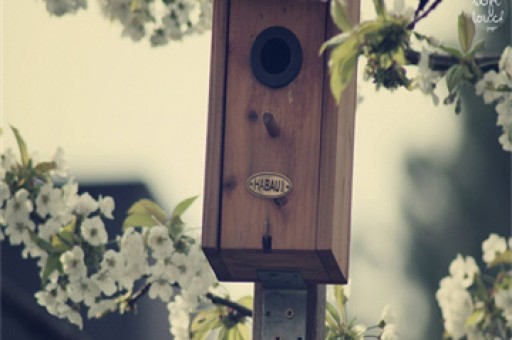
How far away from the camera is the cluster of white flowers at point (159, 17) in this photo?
6.11 m

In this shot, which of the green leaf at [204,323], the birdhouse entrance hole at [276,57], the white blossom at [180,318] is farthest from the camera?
the white blossom at [180,318]

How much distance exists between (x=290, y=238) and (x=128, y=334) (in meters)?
9.92

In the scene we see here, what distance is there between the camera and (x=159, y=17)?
20.1ft

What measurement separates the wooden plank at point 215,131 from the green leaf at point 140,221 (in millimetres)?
565

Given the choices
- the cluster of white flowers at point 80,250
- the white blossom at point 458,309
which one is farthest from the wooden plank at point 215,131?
the white blossom at point 458,309

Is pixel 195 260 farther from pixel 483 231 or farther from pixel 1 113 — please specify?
pixel 483 231

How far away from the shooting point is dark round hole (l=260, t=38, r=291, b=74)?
16.7 ft

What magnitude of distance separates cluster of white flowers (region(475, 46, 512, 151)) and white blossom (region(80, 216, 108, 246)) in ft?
4.13

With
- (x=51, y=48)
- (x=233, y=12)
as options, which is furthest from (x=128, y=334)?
(x=233, y=12)

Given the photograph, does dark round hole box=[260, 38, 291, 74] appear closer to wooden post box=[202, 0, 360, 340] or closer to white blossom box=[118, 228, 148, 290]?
wooden post box=[202, 0, 360, 340]

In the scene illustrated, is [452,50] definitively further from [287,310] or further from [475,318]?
[287,310]

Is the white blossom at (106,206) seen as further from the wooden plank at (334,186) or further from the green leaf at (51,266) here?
the wooden plank at (334,186)

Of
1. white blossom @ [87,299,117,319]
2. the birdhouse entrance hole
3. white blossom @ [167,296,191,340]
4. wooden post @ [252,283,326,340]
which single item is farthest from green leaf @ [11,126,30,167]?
wooden post @ [252,283,326,340]

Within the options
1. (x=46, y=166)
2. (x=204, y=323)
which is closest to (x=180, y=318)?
(x=204, y=323)
